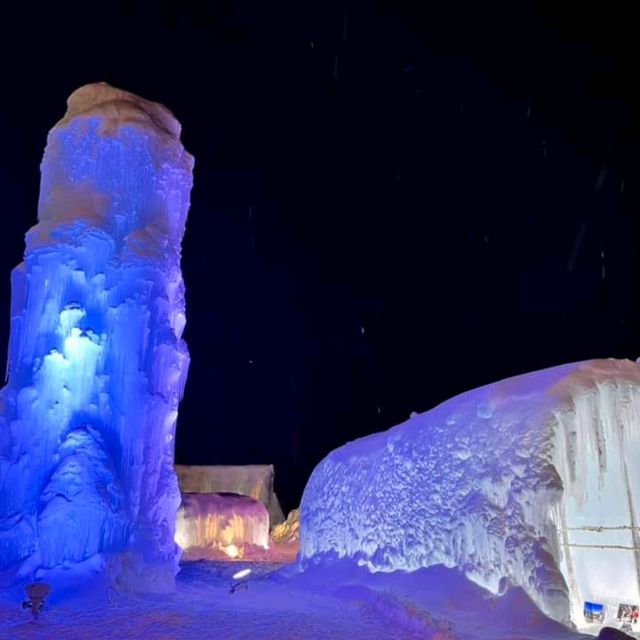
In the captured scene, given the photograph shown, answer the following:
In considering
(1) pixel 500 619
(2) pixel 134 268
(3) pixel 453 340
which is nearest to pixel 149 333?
(2) pixel 134 268

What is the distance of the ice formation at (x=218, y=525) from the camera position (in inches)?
1026

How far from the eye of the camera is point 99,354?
16500mm

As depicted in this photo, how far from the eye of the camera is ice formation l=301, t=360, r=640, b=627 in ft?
31.1

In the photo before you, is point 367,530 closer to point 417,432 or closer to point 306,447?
point 417,432

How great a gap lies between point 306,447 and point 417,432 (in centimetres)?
5025

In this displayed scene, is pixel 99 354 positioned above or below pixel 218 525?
above

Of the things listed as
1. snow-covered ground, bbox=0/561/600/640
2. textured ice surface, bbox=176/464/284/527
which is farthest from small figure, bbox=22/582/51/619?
textured ice surface, bbox=176/464/284/527

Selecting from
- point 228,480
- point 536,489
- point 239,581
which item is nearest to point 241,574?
point 239,581

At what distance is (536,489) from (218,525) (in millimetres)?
19297

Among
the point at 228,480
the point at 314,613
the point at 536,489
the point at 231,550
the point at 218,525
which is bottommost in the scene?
the point at 231,550

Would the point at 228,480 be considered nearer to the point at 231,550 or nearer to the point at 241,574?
the point at 231,550

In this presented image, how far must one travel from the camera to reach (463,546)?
11.0m

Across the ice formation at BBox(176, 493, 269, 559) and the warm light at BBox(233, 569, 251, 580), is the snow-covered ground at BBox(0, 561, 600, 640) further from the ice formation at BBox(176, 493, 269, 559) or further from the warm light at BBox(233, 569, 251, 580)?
the ice formation at BBox(176, 493, 269, 559)

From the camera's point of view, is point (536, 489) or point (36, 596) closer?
point (536, 489)
